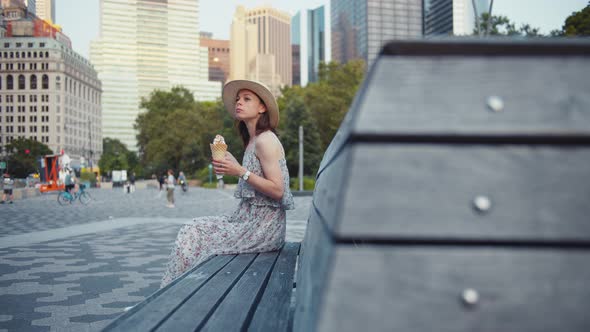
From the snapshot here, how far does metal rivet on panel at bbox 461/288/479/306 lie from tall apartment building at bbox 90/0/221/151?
146 meters

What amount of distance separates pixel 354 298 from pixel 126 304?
3.33m

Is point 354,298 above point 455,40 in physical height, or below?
below

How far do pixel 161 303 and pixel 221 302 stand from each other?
0.70 feet

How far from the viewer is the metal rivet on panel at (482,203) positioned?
727mm

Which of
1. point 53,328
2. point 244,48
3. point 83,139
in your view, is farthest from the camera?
point 244,48

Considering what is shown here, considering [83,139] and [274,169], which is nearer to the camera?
[274,169]

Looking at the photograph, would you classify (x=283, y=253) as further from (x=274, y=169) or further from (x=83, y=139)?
(x=83, y=139)

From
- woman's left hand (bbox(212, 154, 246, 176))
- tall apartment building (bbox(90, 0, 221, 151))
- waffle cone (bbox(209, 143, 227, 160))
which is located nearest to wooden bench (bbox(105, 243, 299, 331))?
woman's left hand (bbox(212, 154, 246, 176))

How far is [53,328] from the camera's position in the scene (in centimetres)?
299

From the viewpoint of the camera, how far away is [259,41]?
174 metres

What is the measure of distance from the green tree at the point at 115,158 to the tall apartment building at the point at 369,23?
158 ft

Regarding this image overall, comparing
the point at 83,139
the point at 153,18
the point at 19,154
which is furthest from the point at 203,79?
the point at 19,154

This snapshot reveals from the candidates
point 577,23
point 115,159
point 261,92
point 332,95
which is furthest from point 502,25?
point 115,159

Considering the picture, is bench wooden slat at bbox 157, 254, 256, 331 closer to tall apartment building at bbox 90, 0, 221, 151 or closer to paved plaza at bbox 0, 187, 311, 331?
paved plaza at bbox 0, 187, 311, 331
